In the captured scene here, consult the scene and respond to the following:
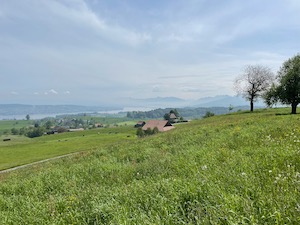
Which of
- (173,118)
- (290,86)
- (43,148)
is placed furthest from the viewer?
(173,118)

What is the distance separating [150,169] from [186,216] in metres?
4.01

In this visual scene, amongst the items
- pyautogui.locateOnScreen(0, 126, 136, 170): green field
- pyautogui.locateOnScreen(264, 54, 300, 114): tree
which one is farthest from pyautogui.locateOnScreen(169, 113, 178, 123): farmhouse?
pyautogui.locateOnScreen(264, 54, 300, 114): tree

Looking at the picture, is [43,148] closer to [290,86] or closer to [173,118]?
[290,86]

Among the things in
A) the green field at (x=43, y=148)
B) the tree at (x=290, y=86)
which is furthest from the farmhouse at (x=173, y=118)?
the tree at (x=290, y=86)

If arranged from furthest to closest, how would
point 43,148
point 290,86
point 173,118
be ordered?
point 173,118
point 43,148
point 290,86

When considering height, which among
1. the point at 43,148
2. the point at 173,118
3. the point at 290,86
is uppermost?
the point at 290,86

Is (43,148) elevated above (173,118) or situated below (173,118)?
below

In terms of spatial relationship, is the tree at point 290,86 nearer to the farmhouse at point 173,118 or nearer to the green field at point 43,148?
the green field at point 43,148

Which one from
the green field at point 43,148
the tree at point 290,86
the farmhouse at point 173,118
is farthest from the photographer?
the farmhouse at point 173,118

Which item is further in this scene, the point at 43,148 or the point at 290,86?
the point at 43,148

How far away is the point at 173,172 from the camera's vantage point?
21.7 ft

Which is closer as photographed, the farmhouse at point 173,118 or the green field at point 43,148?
the green field at point 43,148

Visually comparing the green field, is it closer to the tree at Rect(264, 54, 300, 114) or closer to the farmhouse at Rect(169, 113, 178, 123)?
the tree at Rect(264, 54, 300, 114)

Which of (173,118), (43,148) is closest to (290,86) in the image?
(43,148)
